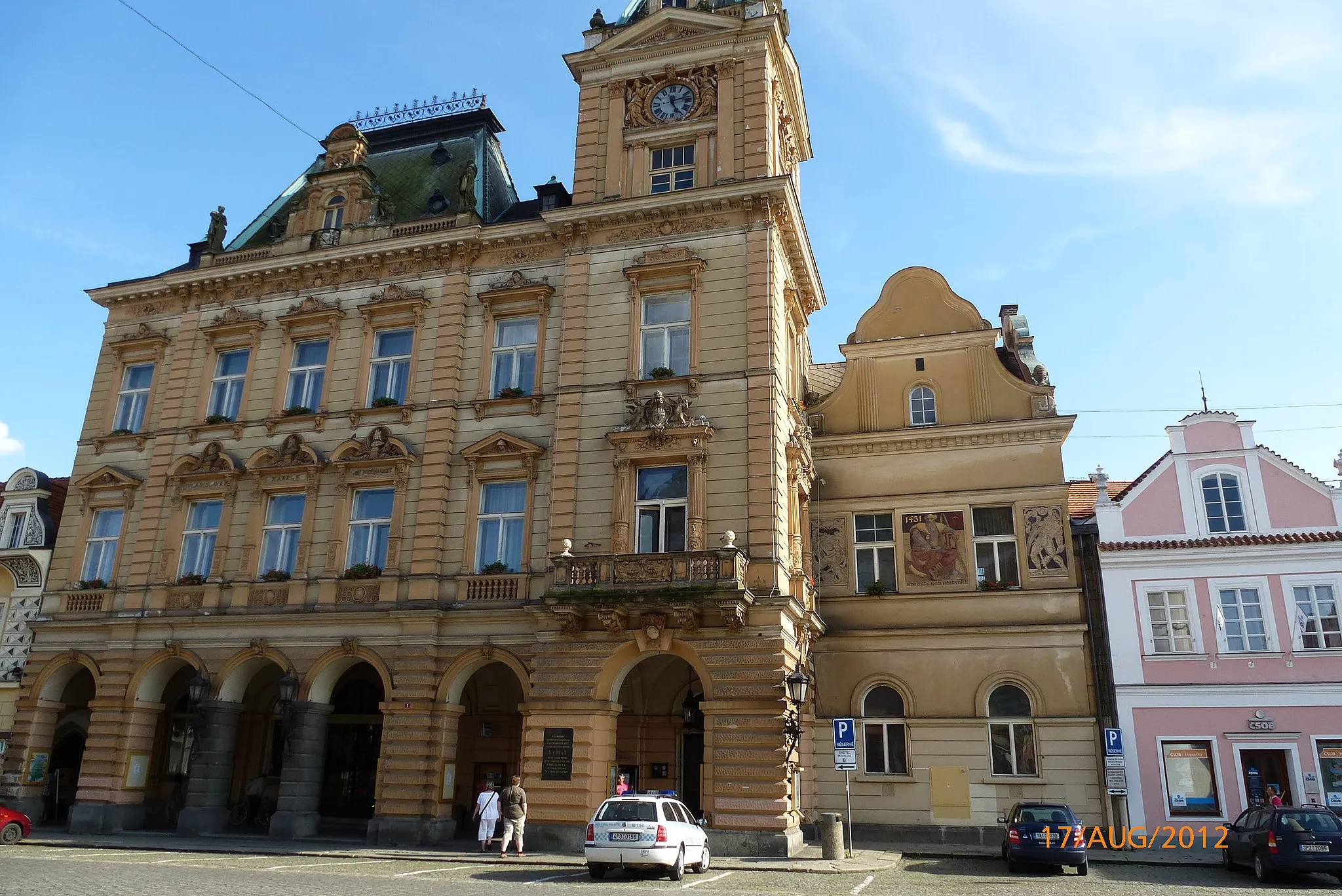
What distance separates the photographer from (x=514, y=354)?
96.0ft

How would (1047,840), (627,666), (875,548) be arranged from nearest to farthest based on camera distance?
(1047,840), (627,666), (875,548)

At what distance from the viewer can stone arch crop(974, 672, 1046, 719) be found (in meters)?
27.1

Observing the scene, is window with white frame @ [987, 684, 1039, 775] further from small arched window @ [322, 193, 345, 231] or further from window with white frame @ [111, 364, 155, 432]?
window with white frame @ [111, 364, 155, 432]

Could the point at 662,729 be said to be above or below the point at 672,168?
below

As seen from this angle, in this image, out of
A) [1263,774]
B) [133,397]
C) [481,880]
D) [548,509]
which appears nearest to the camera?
[481,880]

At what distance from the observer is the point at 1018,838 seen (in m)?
21.1

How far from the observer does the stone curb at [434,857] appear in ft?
67.5

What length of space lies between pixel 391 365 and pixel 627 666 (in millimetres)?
12058

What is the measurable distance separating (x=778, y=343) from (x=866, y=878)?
13.7m

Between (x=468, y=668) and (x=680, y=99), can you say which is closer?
(x=468, y=668)

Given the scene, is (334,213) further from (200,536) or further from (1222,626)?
(1222,626)

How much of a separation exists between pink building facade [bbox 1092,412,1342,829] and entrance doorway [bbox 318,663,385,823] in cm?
2141

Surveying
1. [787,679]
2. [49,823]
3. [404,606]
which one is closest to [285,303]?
[404,606]

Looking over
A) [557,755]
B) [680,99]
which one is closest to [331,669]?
[557,755]
